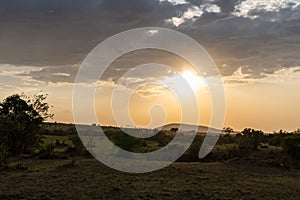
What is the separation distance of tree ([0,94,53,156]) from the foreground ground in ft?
4.92

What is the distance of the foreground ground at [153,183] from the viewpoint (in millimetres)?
17688

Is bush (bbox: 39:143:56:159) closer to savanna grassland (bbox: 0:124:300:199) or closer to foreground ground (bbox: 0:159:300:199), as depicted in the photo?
savanna grassland (bbox: 0:124:300:199)

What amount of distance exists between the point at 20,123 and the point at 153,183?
910 centimetres

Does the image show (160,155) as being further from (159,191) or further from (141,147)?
(159,191)

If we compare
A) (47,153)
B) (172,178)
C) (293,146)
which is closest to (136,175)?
(172,178)

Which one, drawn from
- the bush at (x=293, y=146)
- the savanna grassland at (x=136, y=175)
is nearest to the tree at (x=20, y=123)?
the savanna grassland at (x=136, y=175)

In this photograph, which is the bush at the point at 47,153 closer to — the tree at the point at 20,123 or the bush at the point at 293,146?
the tree at the point at 20,123

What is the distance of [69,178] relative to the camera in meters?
20.6

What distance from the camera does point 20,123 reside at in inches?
961

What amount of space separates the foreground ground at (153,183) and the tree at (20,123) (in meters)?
1.50

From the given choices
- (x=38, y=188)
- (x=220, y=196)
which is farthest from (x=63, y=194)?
(x=220, y=196)

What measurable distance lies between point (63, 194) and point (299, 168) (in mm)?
15020

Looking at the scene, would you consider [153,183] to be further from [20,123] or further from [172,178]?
[20,123]

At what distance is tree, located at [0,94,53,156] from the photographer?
21.9 m
